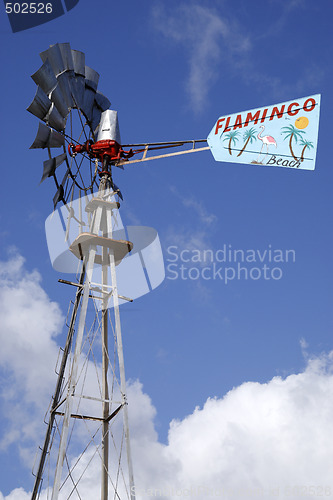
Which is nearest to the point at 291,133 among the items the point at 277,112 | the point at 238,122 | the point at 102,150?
the point at 277,112

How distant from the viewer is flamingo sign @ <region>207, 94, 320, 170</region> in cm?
2025

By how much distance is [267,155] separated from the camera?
20.6 m

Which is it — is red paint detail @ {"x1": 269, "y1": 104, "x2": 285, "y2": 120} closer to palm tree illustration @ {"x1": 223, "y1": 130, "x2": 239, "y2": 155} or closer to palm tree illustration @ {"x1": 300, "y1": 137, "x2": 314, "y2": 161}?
palm tree illustration @ {"x1": 300, "y1": 137, "x2": 314, "y2": 161}

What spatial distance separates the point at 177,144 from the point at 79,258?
229 inches

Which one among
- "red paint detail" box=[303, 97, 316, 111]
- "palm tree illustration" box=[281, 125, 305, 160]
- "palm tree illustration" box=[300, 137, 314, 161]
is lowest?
"palm tree illustration" box=[300, 137, 314, 161]

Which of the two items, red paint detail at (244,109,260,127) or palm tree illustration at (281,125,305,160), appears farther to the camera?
red paint detail at (244,109,260,127)

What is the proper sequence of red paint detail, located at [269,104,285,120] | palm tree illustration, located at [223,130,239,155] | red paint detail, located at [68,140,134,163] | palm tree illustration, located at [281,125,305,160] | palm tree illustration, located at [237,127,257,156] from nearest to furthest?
palm tree illustration, located at [281,125,305,160] → red paint detail, located at [269,104,285,120] → palm tree illustration, located at [237,127,257,156] → palm tree illustration, located at [223,130,239,155] → red paint detail, located at [68,140,134,163]

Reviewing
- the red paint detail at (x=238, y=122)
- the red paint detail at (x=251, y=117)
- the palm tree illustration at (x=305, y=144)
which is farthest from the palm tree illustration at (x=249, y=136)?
the palm tree illustration at (x=305, y=144)

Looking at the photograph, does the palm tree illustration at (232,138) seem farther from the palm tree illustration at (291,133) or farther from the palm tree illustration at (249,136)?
the palm tree illustration at (291,133)

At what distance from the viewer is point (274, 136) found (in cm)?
2072

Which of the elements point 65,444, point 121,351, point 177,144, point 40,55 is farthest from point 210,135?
point 65,444

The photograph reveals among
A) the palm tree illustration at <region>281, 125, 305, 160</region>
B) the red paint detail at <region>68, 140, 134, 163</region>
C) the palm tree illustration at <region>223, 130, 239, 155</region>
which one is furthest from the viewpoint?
the red paint detail at <region>68, 140, 134, 163</region>

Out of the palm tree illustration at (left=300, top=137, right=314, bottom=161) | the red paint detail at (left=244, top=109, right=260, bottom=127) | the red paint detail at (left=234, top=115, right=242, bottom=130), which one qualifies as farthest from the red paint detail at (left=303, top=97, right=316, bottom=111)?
the red paint detail at (left=234, top=115, right=242, bottom=130)

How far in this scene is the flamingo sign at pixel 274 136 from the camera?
2025 cm
